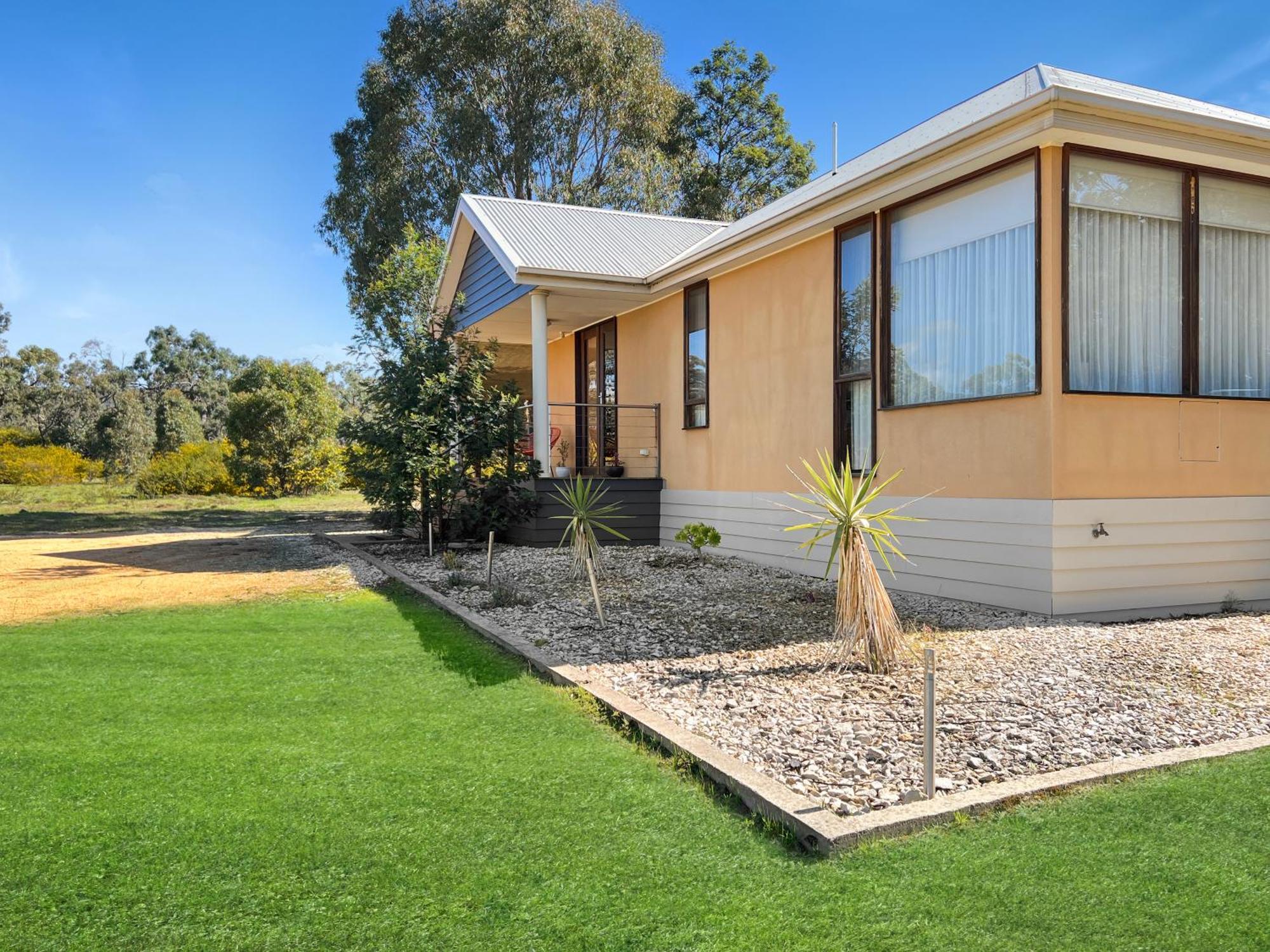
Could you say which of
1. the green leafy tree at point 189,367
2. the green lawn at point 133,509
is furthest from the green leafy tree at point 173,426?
the green leafy tree at point 189,367

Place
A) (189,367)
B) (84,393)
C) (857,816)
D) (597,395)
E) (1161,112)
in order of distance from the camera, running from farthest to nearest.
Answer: (189,367), (84,393), (597,395), (1161,112), (857,816)

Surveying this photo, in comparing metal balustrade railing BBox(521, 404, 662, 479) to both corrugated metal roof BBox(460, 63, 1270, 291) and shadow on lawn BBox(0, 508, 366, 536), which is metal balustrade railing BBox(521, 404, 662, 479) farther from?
shadow on lawn BBox(0, 508, 366, 536)

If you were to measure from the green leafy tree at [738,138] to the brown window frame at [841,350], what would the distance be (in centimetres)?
1965

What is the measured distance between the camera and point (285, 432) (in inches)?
943

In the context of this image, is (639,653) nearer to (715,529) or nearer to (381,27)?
(715,529)

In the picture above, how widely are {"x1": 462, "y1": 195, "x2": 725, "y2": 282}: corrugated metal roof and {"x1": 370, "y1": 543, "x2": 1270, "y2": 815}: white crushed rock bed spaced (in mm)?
5552

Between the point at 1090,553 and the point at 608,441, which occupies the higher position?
the point at 608,441

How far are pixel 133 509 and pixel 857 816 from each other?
69.0ft

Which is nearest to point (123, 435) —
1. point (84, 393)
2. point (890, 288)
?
point (84, 393)

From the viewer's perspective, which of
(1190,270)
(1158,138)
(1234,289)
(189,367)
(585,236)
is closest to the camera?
(1158,138)

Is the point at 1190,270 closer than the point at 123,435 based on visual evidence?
Yes

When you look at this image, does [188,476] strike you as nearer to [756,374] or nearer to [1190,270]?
[756,374]

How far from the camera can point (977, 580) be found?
7289 mm

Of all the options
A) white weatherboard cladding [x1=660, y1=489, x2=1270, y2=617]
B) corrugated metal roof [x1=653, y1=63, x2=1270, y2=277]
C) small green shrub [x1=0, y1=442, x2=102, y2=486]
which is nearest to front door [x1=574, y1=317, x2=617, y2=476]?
corrugated metal roof [x1=653, y1=63, x2=1270, y2=277]
